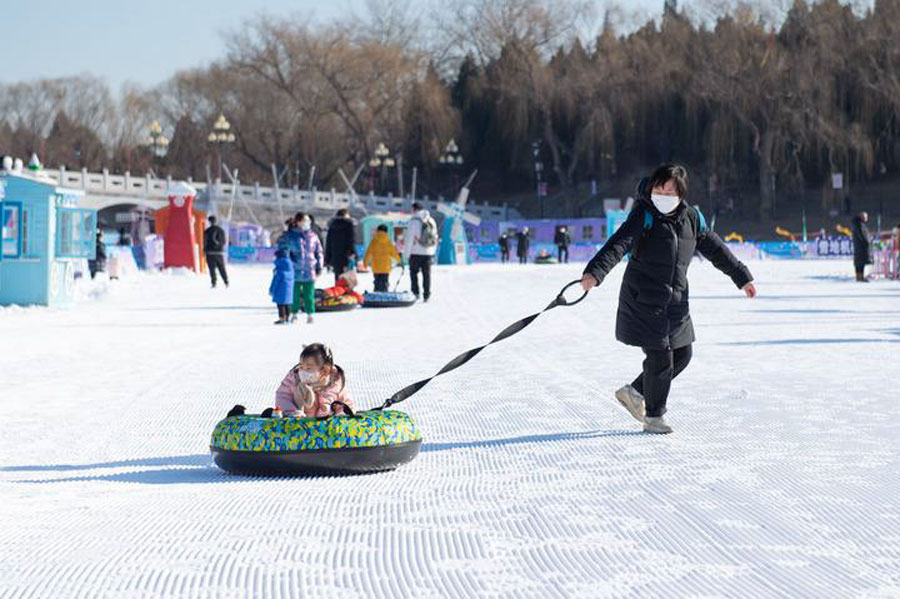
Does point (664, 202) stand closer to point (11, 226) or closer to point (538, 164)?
point (11, 226)

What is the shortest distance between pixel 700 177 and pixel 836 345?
44.5 meters

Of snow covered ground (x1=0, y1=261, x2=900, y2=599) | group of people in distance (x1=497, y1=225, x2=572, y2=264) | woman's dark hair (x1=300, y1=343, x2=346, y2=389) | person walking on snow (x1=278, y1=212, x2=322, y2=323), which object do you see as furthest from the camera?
group of people in distance (x1=497, y1=225, x2=572, y2=264)

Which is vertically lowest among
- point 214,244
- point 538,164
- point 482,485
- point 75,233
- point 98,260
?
point 482,485

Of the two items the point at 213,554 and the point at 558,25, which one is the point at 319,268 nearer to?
the point at 213,554

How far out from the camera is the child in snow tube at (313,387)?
5645 mm

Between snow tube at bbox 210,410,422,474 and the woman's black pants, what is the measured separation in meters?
1.42

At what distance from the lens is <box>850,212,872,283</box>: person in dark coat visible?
81.2 ft

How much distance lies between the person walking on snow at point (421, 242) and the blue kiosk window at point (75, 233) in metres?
4.42

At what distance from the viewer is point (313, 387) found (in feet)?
18.7

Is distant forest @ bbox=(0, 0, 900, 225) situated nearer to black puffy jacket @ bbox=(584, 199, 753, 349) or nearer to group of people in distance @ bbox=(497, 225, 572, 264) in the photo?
group of people in distance @ bbox=(497, 225, 572, 264)

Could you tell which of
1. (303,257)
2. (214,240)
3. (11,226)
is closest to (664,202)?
(303,257)

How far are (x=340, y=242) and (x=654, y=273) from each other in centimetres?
1306

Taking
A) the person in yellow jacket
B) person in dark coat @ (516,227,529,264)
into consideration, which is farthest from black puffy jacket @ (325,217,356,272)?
person in dark coat @ (516,227,529,264)

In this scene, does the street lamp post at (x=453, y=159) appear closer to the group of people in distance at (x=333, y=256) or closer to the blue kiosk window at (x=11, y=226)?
the group of people in distance at (x=333, y=256)
